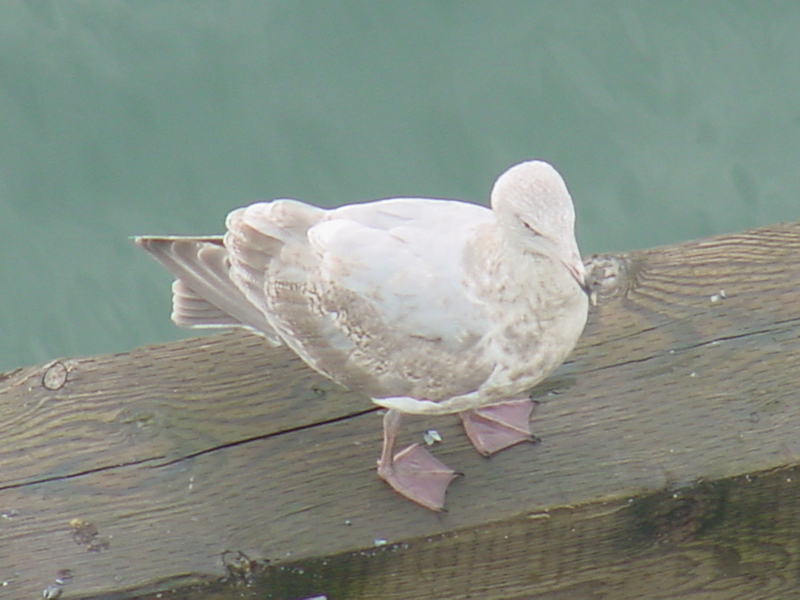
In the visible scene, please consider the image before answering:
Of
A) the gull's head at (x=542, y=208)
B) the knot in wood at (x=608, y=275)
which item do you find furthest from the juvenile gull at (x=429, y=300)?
the knot in wood at (x=608, y=275)

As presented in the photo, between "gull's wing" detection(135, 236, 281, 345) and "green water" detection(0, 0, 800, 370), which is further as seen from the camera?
"green water" detection(0, 0, 800, 370)

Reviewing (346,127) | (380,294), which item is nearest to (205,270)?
(380,294)

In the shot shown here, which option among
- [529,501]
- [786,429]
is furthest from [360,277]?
[786,429]

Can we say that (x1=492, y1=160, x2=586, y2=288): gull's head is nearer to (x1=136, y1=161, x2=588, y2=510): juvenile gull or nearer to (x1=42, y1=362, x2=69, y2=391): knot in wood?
(x1=136, y1=161, x2=588, y2=510): juvenile gull

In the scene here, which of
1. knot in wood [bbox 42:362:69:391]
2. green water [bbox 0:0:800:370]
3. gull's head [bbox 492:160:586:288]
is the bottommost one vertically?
green water [bbox 0:0:800:370]

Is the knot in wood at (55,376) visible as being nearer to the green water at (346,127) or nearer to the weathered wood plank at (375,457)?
the weathered wood plank at (375,457)

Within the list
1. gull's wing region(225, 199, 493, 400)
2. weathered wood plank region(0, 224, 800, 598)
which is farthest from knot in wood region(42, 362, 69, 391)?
gull's wing region(225, 199, 493, 400)

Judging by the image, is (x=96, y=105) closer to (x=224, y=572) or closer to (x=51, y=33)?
(x=51, y=33)
